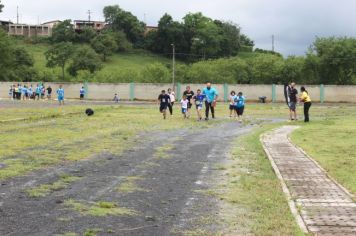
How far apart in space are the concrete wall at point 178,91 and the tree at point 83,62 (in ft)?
105

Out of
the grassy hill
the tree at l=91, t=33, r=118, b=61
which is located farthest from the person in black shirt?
the tree at l=91, t=33, r=118, b=61

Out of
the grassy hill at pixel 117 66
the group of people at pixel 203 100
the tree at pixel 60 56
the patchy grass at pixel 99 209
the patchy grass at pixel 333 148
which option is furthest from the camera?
the tree at pixel 60 56

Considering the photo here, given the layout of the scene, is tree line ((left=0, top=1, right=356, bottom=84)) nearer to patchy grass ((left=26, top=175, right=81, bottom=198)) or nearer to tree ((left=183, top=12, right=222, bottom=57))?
tree ((left=183, top=12, right=222, bottom=57))

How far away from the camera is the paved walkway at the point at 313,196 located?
23.2ft

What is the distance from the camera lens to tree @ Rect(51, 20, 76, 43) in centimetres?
12865

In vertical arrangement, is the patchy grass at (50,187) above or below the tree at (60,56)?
below

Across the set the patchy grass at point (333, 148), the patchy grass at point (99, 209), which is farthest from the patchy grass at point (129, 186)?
the patchy grass at point (333, 148)

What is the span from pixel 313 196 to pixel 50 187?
13.4ft

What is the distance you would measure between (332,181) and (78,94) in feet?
178

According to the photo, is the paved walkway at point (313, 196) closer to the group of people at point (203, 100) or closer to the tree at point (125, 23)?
the group of people at point (203, 100)

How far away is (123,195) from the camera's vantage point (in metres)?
8.79

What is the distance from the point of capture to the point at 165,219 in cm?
732

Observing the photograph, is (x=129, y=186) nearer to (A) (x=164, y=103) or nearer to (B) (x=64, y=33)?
(A) (x=164, y=103)

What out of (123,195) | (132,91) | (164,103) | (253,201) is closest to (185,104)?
(164,103)
